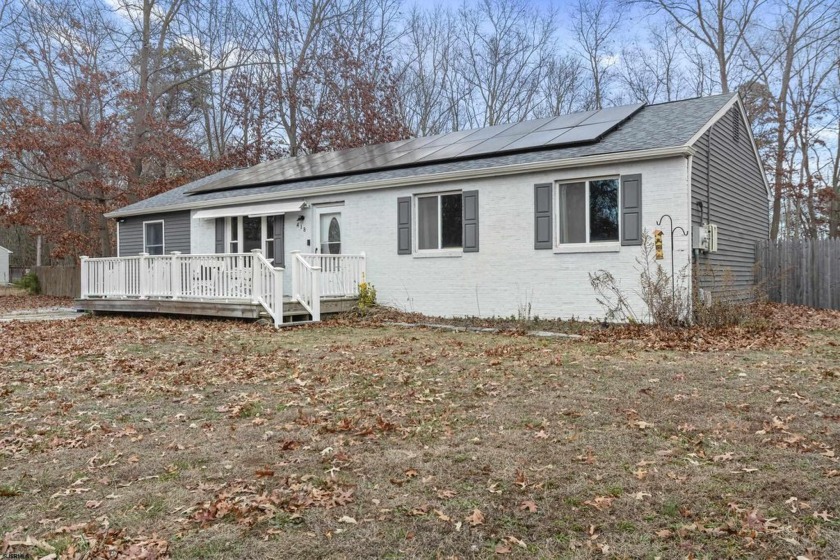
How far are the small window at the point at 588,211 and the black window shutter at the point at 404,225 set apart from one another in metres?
3.18

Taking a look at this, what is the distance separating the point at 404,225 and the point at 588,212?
3826 mm

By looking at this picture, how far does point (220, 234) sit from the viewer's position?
16109 mm

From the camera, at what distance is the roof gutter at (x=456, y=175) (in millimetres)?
9977

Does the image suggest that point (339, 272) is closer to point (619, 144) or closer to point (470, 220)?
point (470, 220)

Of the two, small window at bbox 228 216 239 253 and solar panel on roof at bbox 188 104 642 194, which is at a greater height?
solar panel on roof at bbox 188 104 642 194

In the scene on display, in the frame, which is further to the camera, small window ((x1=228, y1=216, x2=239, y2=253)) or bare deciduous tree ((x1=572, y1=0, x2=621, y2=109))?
bare deciduous tree ((x1=572, y1=0, x2=621, y2=109))

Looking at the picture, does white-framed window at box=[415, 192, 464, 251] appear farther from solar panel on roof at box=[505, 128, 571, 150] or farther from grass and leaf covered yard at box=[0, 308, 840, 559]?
grass and leaf covered yard at box=[0, 308, 840, 559]

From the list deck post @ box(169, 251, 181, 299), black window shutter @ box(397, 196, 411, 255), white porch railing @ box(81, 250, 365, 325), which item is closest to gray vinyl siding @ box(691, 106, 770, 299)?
black window shutter @ box(397, 196, 411, 255)

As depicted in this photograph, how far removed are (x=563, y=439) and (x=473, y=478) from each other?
95 centimetres

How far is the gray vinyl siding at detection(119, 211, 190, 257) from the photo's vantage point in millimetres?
16938

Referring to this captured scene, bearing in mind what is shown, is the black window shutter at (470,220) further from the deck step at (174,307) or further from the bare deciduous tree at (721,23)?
the bare deciduous tree at (721,23)

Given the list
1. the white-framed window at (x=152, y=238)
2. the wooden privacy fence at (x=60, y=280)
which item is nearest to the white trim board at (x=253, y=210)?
the white-framed window at (x=152, y=238)

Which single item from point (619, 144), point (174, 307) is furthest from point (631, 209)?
point (174, 307)

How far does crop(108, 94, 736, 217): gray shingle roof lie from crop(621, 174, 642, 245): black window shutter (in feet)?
1.59
